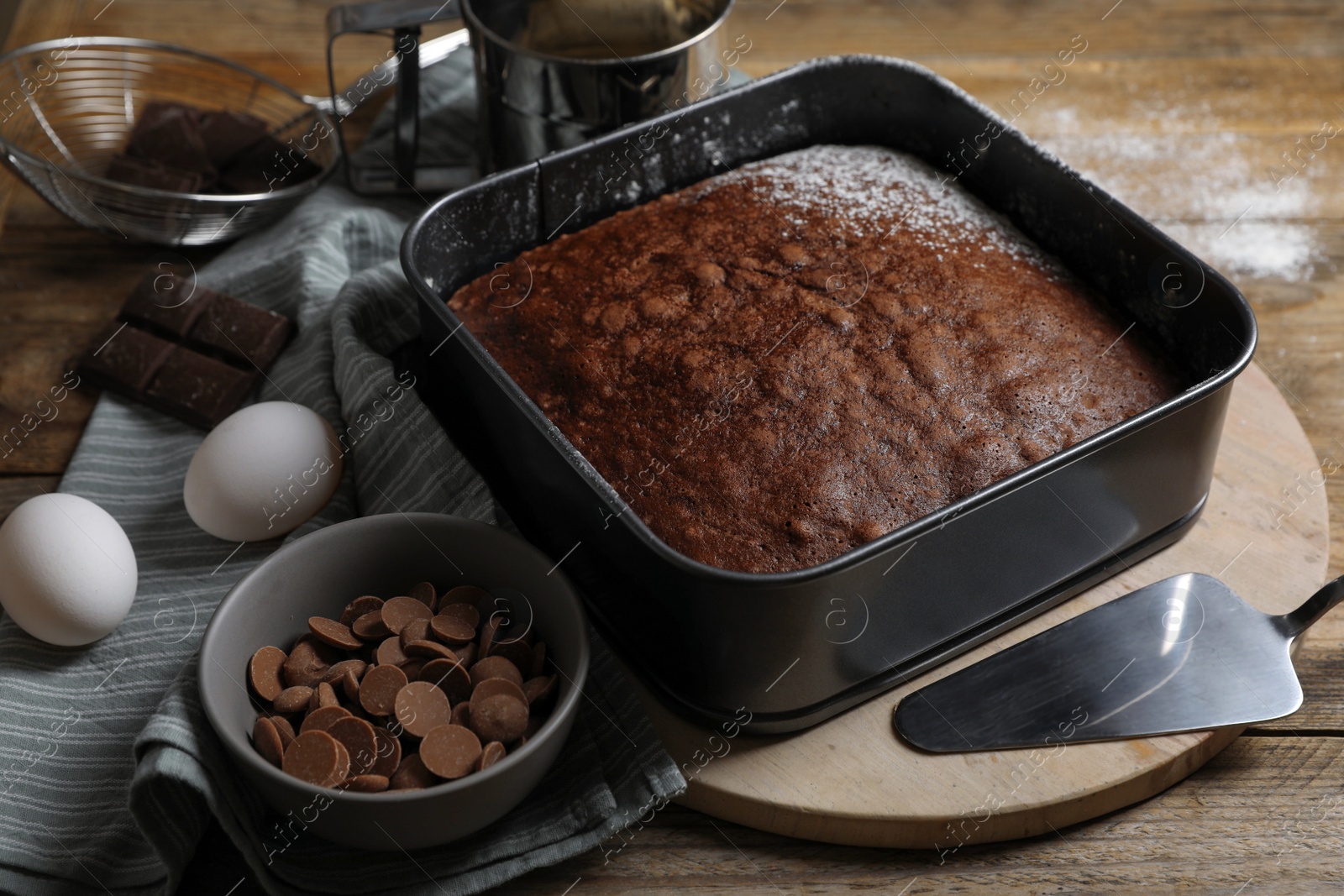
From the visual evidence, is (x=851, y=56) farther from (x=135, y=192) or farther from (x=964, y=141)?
(x=135, y=192)

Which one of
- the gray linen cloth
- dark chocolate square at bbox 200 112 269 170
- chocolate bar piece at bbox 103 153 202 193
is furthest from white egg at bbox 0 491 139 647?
dark chocolate square at bbox 200 112 269 170

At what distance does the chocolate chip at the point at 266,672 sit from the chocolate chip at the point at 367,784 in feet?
0.46

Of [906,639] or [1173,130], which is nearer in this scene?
Answer: [906,639]

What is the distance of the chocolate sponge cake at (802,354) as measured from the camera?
1246 mm

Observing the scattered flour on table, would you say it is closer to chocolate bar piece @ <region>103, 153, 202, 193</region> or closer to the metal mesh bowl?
the metal mesh bowl

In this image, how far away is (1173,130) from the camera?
2051 mm

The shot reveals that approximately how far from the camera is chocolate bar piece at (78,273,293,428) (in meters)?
1.59

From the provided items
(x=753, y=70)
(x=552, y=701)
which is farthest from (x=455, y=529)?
(x=753, y=70)

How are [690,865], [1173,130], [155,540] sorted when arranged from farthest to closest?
[1173,130] < [155,540] < [690,865]

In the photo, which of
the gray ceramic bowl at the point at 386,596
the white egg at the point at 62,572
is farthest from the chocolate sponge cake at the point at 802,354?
the white egg at the point at 62,572

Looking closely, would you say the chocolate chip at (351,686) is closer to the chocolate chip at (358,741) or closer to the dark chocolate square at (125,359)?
the chocolate chip at (358,741)

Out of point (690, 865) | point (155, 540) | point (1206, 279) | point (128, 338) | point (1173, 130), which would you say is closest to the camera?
point (690, 865)

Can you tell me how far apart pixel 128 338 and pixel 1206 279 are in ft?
4.39

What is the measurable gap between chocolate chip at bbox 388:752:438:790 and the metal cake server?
0.47m
